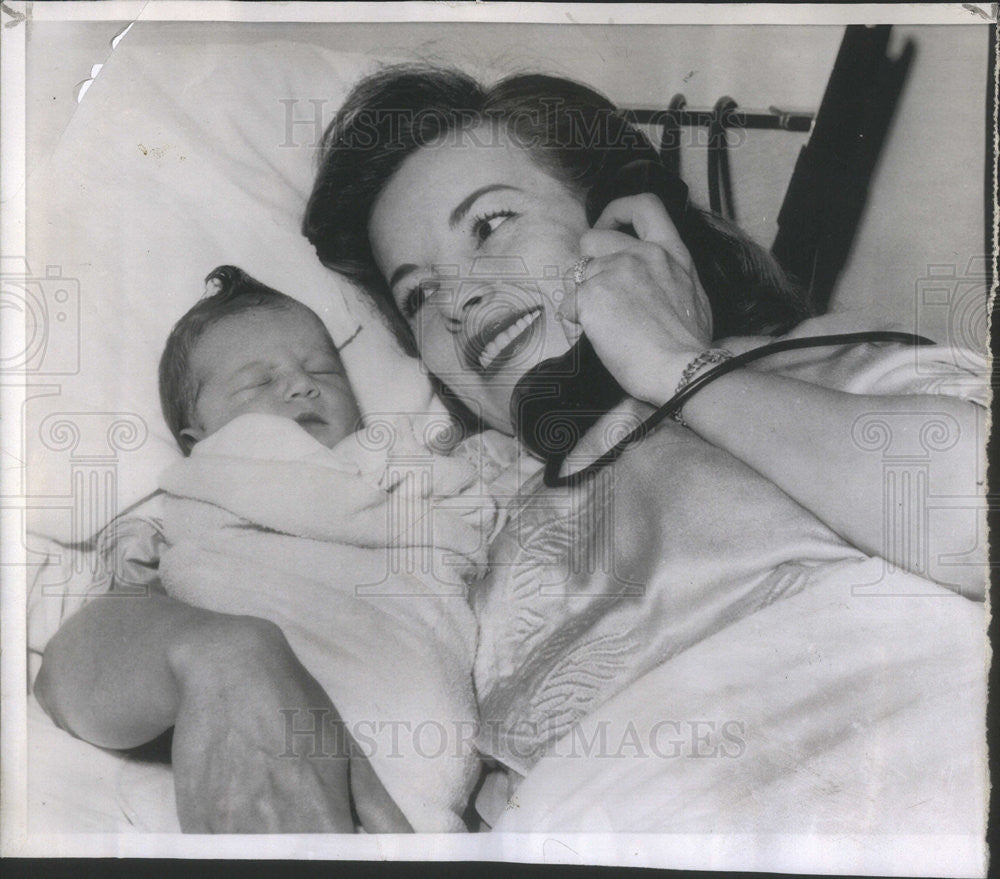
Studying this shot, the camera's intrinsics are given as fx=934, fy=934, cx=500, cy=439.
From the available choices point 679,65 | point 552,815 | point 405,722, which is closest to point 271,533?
point 405,722

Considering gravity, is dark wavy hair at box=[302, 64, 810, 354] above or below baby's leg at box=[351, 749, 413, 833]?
above

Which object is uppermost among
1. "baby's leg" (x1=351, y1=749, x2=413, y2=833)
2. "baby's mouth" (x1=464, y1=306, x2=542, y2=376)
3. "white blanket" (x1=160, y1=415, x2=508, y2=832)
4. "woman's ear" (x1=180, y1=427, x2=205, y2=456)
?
"baby's mouth" (x1=464, y1=306, x2=542, y2=376)

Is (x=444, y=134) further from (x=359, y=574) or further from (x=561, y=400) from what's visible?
(x=359, y=574)

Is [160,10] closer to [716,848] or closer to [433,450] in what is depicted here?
[433,450]

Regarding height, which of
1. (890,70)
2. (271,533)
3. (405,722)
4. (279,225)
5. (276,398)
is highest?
(890,70)

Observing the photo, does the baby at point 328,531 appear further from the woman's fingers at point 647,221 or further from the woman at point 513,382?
the woman's fingers at point 647,221

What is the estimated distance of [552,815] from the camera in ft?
3.55

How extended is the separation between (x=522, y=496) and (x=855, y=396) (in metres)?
0.40

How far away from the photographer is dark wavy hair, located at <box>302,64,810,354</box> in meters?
1.11

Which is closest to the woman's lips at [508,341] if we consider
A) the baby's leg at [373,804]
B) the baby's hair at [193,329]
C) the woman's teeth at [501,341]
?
the woman's teeth at [501,341]

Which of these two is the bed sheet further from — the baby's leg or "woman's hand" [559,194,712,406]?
"woman's hand" [559,194,712,406]

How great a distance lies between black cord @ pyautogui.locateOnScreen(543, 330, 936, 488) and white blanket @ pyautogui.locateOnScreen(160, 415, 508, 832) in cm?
10

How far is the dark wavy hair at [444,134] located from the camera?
3.63ft

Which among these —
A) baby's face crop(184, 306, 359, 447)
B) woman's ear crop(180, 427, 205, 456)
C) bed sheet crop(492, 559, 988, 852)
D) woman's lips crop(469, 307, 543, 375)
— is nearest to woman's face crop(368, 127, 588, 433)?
woman's lips crop(469, 307, 543, 375)
